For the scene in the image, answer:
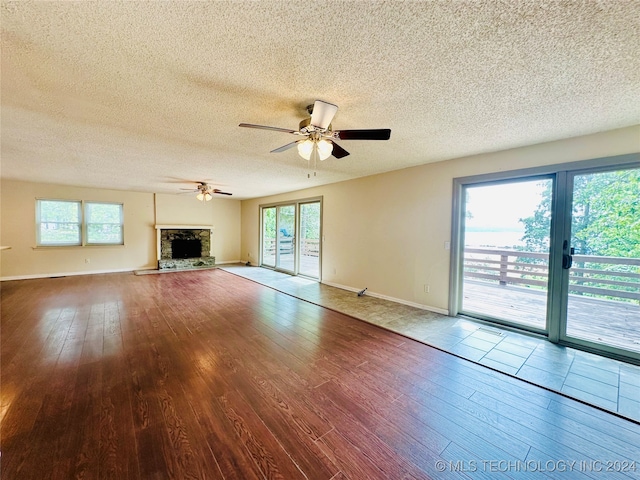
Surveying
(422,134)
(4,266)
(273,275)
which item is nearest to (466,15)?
(422,134)

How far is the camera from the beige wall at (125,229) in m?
5.97

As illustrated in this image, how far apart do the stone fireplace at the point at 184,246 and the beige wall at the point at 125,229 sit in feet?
0.77

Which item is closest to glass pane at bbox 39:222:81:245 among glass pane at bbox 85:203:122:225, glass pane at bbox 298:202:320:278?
glass pane at bbox 85:203:122:225

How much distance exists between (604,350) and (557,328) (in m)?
0.39

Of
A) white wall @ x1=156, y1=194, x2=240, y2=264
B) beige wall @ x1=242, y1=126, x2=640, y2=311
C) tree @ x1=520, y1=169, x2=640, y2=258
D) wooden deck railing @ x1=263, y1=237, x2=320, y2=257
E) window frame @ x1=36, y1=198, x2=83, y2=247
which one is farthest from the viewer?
white wall @ x1=156, y1=194, x2=240, y2=264

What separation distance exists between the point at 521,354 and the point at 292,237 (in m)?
5.54

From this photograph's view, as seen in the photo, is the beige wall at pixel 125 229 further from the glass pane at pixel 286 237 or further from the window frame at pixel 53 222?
the glass pane at pixel 286 237

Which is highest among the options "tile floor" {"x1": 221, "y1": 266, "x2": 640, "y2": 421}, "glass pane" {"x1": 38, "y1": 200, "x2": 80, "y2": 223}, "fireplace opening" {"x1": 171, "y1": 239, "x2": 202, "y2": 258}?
"glass pane" {"x1": 38, "y1": 200, "x2": 80, "y2": 223}

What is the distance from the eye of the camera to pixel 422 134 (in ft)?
9.44

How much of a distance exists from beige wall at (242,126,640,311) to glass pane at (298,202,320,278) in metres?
0.43

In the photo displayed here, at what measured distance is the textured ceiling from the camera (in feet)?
4.29

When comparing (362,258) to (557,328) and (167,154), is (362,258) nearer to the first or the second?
(557,328)

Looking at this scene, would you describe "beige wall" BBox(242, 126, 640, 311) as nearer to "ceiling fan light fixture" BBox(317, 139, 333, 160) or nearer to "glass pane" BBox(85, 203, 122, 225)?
"ceiling fan light fixture" BBox(317, 139, 333, 160)

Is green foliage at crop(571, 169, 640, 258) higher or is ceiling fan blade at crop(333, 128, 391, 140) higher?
ceiling fan blade at crop(333, 128, 391, 140)
